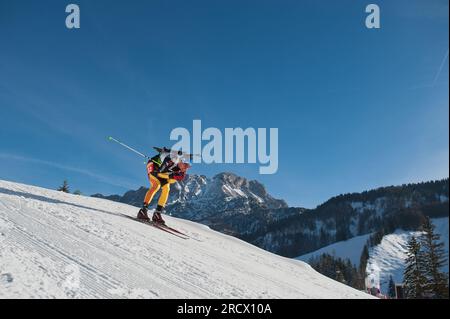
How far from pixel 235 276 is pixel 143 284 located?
2.45 meters

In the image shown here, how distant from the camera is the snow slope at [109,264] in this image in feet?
17.6

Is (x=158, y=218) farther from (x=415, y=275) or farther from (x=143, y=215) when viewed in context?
(x=415, y=275)

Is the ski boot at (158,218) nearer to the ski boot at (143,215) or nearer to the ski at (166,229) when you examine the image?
the ski boot at (143,215)

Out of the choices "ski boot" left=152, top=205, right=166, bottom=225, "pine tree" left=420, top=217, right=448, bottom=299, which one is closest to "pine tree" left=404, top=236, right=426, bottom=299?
"pine tree" left=420, top=217, right=448, bottom=299

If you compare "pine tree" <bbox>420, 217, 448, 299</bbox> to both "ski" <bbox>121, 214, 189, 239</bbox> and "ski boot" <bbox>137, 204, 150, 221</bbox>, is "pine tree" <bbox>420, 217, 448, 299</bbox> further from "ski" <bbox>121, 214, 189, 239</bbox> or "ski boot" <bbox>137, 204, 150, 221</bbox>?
"ski boot" <bbox>137, 204, 150, 221</bbox>

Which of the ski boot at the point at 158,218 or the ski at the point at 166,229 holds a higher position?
the ski boot at the point at 158,218

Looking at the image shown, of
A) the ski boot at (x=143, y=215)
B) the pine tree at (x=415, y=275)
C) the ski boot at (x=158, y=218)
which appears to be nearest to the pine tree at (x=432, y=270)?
the pine tree at (x=415, y=275)

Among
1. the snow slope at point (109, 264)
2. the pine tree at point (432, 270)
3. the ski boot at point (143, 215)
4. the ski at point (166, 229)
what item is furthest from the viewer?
the pine tree at point (432, 270)

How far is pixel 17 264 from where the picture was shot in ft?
18.6

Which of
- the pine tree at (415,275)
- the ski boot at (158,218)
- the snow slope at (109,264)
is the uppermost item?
the ski boot at (158,218)

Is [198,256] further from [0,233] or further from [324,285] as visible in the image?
[0,233]

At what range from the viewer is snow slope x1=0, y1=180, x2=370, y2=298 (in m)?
5.36

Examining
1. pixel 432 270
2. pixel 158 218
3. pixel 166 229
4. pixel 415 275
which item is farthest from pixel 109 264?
pixel 432 270
